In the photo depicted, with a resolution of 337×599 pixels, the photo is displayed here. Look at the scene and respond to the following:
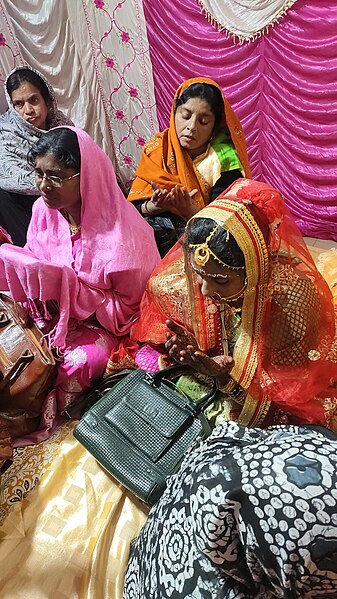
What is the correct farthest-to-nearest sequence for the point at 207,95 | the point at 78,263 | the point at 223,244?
the point at 207,95
the point at 78,263
the point at 223,244

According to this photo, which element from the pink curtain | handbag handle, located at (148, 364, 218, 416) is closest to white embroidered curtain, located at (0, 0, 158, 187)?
the pink curtain

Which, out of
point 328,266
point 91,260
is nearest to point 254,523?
point 91,260

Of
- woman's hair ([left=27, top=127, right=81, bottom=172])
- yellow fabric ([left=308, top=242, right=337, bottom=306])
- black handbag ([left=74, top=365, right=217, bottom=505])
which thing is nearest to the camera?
black handbag ([left=74, top=365, right=217, bottom=505])

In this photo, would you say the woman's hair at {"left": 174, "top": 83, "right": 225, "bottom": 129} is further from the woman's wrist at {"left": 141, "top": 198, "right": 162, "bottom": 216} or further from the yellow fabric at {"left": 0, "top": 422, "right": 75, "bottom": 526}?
the yellow fabric at {"left": 0, "top": 422, "right": 75, "bottom": 526}

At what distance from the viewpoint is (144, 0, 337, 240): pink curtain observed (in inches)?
133

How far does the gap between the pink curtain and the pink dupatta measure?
2.18m

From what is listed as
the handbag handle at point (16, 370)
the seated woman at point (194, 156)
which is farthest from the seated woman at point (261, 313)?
the seated woman at point (194, 156)

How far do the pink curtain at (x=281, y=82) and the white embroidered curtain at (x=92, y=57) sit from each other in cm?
20

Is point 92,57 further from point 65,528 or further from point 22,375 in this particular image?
point 65,528

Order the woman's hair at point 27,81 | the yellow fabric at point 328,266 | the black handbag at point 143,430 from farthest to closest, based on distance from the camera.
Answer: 1. the woman's hair at point 27,81
2. the yellow fabric at point 328,266
3. the black handbag at point 143,430

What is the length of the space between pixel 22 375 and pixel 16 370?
0.11 feet

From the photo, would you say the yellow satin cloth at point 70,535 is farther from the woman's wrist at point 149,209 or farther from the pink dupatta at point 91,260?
the woman's wrist at point 149,209

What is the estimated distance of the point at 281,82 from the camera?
11.9 ft

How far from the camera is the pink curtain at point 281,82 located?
133 inches
